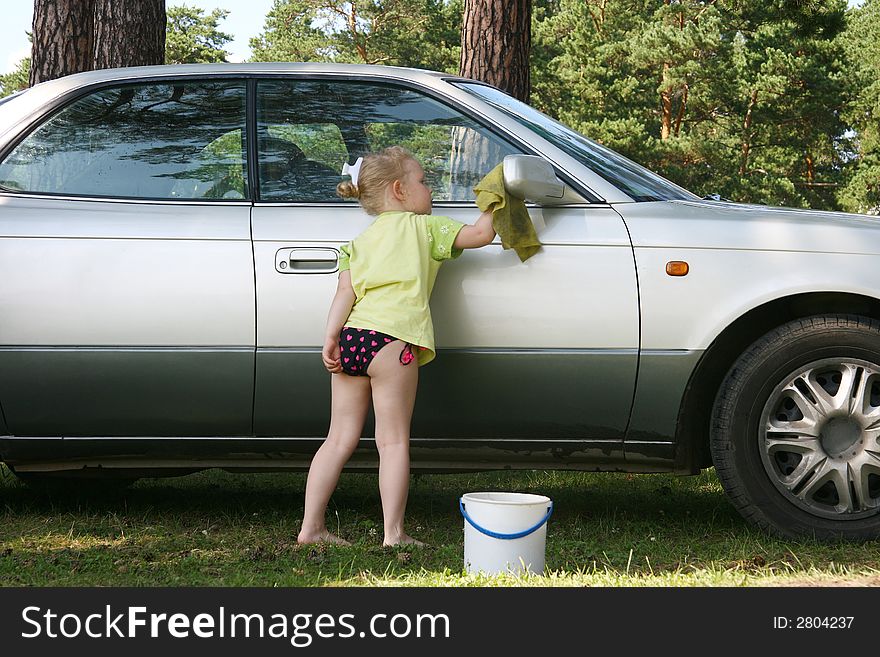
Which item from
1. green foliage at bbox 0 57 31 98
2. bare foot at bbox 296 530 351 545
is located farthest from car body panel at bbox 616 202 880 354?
green foliage at bbox 0 57 31 98

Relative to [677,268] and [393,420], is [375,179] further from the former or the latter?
[677,268]

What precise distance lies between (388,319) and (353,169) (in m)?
0.61

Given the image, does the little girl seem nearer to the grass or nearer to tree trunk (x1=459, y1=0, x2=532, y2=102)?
the grass

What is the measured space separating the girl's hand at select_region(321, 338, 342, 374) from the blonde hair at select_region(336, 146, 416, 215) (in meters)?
0.48

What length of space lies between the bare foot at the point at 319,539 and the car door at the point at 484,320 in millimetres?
348

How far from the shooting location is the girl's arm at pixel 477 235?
12.3 feet

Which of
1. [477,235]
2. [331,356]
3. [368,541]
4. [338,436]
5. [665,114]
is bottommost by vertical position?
[368,541]

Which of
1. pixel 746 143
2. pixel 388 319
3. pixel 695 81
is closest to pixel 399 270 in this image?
pixel 388 319

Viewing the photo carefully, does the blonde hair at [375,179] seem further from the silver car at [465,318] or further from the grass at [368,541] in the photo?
the grass at [368,541]

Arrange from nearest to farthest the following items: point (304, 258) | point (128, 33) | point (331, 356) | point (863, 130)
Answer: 1. point (331, 356)
2. point (304, 258)
3. point (128, 33)
4. point (863, 130)

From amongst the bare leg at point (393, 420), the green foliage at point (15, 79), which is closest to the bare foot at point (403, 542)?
the bare leg at point (393, 420)

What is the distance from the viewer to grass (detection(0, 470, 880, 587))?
3557 millimetres

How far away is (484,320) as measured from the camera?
12.7 feet
